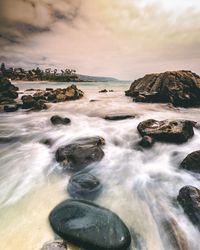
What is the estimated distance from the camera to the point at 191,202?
3229mm

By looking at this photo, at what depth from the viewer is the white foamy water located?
294 cm

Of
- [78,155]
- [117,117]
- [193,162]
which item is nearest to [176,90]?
[117,117]

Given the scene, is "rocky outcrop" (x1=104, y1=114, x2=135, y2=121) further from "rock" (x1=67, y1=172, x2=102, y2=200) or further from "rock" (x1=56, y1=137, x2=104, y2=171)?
"rock" (x1=67, y1=172, x2=102, y2=200)

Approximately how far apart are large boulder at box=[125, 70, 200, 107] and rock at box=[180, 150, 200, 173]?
353 inches

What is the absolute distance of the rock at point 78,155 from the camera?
4797 millimetres

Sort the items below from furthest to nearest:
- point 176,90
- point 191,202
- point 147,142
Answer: point 176,90 → point 147,142 → point 191,202

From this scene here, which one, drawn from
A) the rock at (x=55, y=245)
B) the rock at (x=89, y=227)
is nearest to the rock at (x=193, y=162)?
the rock at (x=89, y=227)

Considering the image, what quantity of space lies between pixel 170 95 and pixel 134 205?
11.0 m

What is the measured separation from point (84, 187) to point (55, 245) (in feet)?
4.35

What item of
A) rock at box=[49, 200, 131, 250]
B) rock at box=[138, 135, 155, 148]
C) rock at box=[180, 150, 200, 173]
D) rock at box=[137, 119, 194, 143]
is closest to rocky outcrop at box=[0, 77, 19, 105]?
rock at box=[137, 119, 194, 143]

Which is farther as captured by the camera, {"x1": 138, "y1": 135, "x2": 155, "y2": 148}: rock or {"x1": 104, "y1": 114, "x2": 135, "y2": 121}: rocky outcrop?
{"x1": 104, "y1": 114, "x2": 135, "y2": 121}: rocky outcrop

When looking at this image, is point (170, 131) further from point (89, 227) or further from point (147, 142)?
point (89, 227)

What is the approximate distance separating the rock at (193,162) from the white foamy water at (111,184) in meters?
0.16

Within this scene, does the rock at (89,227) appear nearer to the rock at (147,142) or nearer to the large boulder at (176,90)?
the rock at (147,142)
